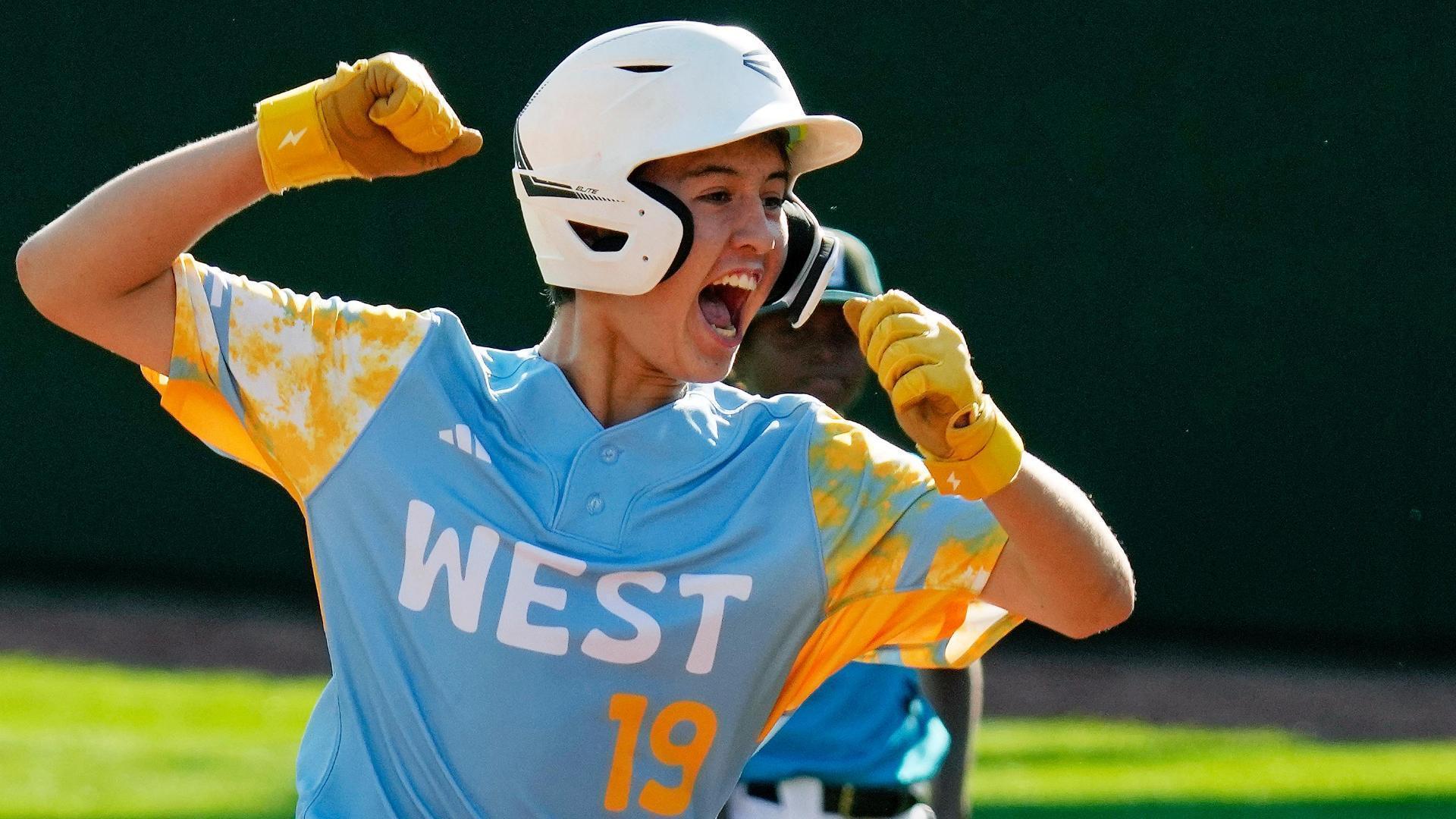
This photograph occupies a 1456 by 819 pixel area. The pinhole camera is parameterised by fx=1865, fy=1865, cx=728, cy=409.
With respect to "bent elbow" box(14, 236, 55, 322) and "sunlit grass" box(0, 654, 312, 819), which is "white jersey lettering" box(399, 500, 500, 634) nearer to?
"bent elbow" box(14, 236, 55, 322)

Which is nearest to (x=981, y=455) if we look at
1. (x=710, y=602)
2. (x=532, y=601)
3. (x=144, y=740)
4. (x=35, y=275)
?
(x=710, y=602)

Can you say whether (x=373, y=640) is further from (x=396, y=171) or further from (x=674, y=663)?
Answer: (x=396, y=171)

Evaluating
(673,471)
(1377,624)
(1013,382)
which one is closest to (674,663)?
(673,471)

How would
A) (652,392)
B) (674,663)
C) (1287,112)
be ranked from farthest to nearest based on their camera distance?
(1287,112), (652,392), (674,663)

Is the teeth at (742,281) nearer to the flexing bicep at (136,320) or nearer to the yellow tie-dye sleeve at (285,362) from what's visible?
the yellow tie-dye sleeve at (285,362)

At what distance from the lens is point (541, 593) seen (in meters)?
2.78

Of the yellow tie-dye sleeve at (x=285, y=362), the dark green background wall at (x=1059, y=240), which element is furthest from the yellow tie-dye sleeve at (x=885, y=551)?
the dark green background wall at (x=1059, y=240)

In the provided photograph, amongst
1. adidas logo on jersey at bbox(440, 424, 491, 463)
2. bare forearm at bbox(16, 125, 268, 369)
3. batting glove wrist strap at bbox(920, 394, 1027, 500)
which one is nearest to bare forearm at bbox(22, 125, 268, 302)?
bare forearm at bbox(16, 125, 268, 369)

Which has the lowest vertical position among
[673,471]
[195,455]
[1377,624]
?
[1377,624]

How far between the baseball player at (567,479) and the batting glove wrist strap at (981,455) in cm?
14

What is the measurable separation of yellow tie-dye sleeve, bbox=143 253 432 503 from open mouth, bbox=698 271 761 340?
0.45m

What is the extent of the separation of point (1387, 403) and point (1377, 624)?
4.05 feet

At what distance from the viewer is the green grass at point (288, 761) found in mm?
7266

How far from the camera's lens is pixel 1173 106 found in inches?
400
